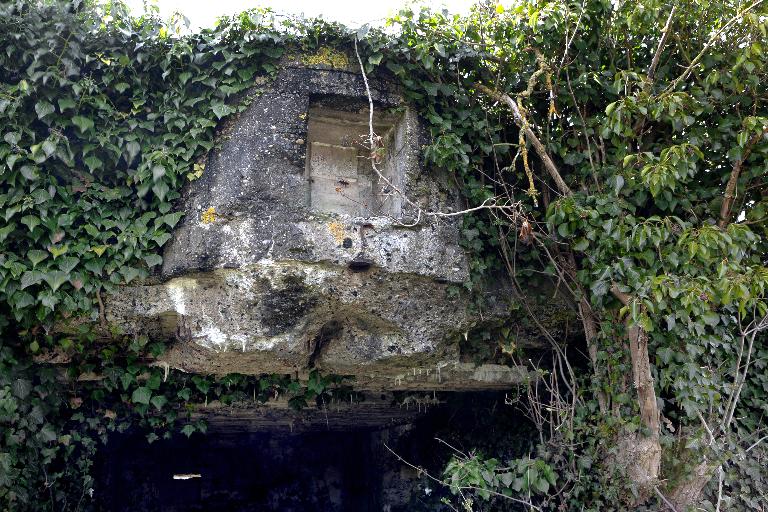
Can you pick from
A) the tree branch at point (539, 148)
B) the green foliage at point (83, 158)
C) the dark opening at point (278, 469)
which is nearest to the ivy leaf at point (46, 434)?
the green foliage at point (83, 158)

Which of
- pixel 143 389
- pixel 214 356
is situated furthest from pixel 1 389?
pixel 214 356

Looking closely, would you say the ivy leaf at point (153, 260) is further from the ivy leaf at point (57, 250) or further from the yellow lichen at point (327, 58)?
the yellow lichen at point (327, 58)

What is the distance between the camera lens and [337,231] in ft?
14.6

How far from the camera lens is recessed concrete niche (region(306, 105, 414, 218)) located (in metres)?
4.96

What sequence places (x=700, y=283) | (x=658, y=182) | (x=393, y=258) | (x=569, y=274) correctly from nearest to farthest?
(x=700, y=283)
(x=658, y=182)
(x=393, y=258)
(x=569, y=274)

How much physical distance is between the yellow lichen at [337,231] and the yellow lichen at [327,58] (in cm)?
107

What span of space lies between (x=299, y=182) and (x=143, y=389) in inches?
72.2

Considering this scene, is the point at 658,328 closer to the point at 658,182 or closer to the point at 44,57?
the point at 658,182

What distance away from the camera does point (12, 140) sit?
4312mm

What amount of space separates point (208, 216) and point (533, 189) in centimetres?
199

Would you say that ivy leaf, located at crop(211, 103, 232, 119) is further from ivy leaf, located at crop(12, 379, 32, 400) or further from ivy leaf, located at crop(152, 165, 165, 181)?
ivy leaf, located at crop(12, 379, 32, 400)

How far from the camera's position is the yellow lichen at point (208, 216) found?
4.45 m

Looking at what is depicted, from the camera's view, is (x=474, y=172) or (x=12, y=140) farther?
(x=474, y=172)

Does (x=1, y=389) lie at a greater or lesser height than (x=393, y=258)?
lesser
